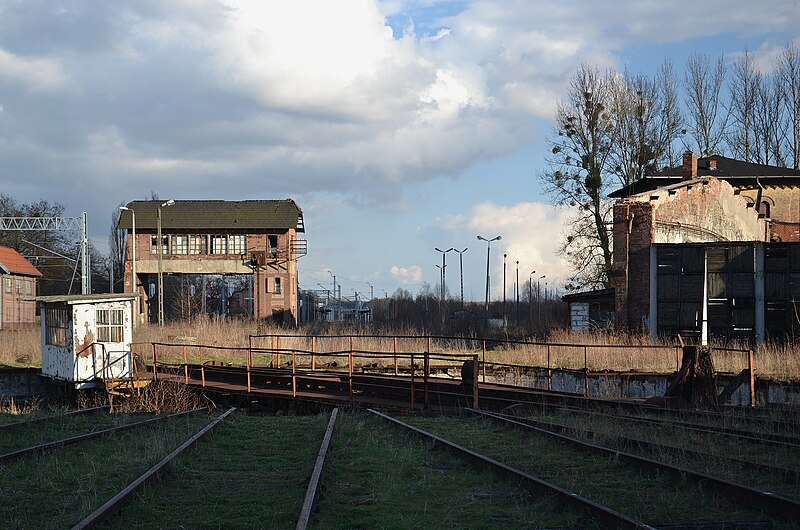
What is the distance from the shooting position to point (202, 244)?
59062 mm

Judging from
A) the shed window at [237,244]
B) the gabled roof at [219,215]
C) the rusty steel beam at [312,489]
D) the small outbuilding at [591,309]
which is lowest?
the rusty steel beam at [312,489]

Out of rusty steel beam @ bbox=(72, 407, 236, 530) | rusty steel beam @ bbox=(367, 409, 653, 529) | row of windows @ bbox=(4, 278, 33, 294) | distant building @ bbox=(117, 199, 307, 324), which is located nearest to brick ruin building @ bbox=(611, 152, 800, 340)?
rusty steel beam @ bbox=(367, 409, 653, 529)

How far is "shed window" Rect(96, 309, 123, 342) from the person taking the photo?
79.1ft

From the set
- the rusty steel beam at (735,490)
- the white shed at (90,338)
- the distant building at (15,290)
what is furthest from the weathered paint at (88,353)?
the distant building at (15,290)

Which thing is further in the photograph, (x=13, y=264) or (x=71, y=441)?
(x=13, y=264)

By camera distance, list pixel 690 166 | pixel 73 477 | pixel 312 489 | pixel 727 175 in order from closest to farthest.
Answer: pixel 312 489 → pixel 73 477 → pixel 690 166 → pixel 727 175

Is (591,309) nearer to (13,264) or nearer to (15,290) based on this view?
(15,290)

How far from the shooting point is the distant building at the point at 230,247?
58188 mm

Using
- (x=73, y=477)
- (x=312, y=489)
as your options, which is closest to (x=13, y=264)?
(x=73, y=477)

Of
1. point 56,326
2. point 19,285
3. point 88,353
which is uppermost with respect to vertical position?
point 19,285

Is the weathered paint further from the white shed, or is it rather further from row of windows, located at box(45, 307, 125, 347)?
row of windows, located at box(45, 307, 125, 347)

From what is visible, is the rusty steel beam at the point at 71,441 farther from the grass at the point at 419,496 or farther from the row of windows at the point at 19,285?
the row of windows at the point at 19,285

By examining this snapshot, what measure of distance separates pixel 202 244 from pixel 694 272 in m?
37.9

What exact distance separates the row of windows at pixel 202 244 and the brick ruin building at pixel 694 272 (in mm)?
33344
